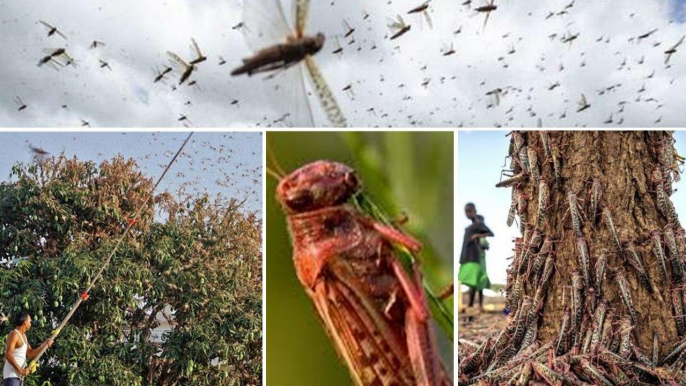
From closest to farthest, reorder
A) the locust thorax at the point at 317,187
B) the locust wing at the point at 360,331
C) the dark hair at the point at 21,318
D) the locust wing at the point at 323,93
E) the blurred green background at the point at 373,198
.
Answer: the locust wing at the point at 323,93 < the locust wing at the point at 360,331 < the locust thorax at the point at 317,187 < the blurred green background at the point at 373,198 < the dark hair at the point at 21,318

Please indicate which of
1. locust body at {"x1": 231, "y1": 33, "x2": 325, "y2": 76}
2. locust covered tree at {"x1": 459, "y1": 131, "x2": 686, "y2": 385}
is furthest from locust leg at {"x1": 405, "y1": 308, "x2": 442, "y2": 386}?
locust body at {"x1": 231, "y1": 33, "x2": 325, "y2": 76}

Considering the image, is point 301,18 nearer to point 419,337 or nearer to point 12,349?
point 419,337

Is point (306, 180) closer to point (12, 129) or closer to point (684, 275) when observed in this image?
point (12, 129)

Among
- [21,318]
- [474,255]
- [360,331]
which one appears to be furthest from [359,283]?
[21,318]

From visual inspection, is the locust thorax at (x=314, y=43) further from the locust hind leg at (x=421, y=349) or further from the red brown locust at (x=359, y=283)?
the locust hind leg at (x=421, y=349)

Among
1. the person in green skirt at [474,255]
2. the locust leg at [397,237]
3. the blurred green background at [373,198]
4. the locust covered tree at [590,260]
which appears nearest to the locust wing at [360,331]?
the blurred green background at [373,198]

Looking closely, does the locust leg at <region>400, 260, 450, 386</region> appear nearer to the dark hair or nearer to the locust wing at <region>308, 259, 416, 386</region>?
the locust wing at <region>308, 259, 416, 386</region>
